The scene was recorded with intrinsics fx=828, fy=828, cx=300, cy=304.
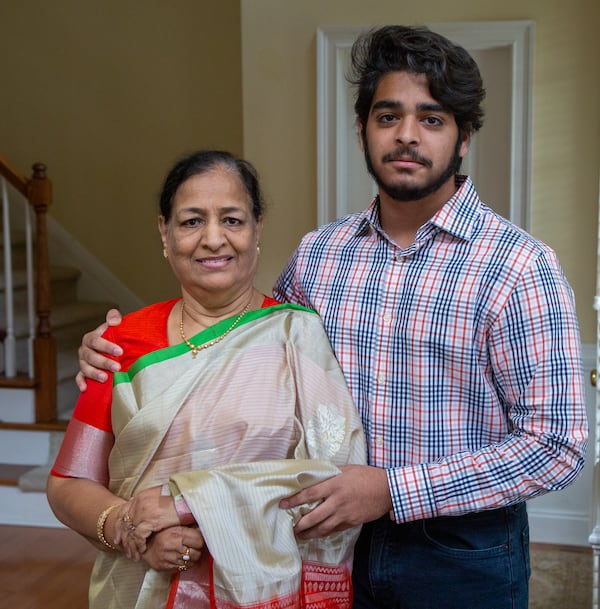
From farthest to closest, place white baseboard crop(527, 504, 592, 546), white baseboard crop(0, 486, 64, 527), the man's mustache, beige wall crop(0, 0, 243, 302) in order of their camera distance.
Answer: beige wall crop(0, 0, 243, 302)
white baseboard crop(0, 486, 64, 527)
white baseboard crop(527, 504, 592, 546)
the man's mustache

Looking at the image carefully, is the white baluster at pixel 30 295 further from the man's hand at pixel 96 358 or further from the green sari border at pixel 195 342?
the green sari border at pixel 195 342

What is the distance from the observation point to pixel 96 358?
A: 4.76 feet

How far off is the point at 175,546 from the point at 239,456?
0.17 meters

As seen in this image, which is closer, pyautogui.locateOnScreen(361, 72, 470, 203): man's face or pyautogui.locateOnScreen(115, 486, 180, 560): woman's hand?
pyautogui.locateOnScreen(115, 486, 180, 560): woman's hand

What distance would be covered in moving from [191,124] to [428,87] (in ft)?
11.7

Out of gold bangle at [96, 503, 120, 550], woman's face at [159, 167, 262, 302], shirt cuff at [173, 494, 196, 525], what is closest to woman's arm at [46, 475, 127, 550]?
gold bangle at [96, 503, 120, 550]

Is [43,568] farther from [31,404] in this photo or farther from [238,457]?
[238,457]

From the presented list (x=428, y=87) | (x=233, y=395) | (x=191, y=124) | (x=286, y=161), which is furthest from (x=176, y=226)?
(x=191, y=124)

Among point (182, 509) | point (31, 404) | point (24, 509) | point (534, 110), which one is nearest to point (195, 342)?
point (182, 509)

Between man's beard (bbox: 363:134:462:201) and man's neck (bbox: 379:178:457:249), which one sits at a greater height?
man's beard (bbox: 363:134:462:201)

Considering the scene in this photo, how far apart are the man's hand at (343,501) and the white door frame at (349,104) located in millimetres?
2082

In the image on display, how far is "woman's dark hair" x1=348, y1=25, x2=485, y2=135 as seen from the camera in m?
1.41

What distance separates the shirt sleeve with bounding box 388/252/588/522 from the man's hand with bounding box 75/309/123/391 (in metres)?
0.51

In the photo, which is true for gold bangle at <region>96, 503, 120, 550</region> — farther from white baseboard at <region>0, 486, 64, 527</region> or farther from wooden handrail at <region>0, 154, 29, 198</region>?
wooden handrail at <region>0, 154, 29, 198</region>
